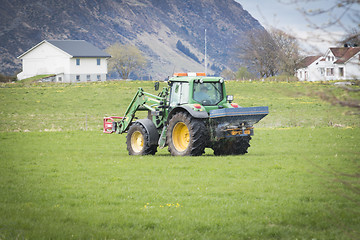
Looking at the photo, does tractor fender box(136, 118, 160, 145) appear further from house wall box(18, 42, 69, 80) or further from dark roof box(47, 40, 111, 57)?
house wall box(18, 42, 69, 80)

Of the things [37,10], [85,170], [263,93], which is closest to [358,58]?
[85,170]

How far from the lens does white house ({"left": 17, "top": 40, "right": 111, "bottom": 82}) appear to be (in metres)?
98.0

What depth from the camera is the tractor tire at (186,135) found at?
19156 millimetres

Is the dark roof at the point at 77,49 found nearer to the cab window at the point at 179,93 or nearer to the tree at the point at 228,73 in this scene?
the tree at the point at 228,73

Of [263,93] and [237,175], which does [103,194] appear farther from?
[263,93]

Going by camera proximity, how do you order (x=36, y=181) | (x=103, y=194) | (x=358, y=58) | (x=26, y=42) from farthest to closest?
(x=26, y=42)
(x=36, y=181)
(x=103, y=194)
(x=358, y=58)

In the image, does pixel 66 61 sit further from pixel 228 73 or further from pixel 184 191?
pixel 184 191

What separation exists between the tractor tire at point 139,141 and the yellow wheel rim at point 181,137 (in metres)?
1.15

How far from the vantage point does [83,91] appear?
2500 inches

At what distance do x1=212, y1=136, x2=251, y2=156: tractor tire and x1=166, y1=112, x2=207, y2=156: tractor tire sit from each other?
1.24 metres

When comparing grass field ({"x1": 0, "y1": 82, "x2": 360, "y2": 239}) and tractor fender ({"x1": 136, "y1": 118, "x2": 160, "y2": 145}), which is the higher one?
tractor fender ({"x1": 136, "y1": 118, "x2": 160, "y2": 145})

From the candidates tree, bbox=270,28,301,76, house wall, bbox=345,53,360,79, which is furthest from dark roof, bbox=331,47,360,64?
tree, bbox=270,28,301,76

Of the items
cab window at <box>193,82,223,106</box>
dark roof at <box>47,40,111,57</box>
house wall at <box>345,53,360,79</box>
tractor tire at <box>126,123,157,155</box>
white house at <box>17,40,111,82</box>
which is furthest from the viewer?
dark roof at <box>47,40,111,57</box>

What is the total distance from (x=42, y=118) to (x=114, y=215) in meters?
33.7
